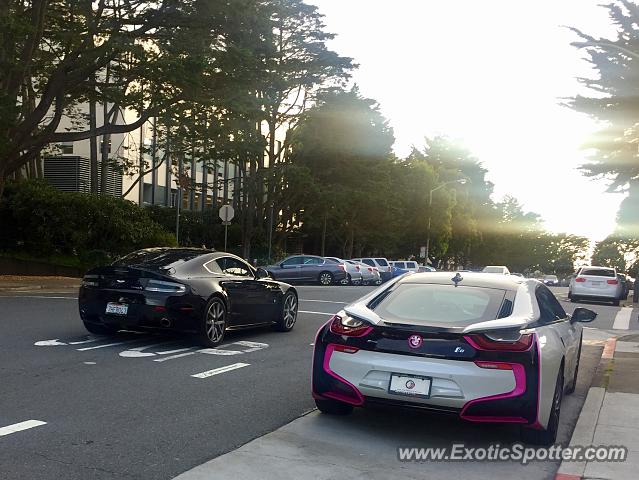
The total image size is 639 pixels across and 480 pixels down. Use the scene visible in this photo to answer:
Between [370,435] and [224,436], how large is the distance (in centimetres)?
121

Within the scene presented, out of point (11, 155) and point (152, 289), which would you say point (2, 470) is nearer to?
point (152, 289)

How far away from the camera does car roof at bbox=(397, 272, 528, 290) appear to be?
6.32 meters

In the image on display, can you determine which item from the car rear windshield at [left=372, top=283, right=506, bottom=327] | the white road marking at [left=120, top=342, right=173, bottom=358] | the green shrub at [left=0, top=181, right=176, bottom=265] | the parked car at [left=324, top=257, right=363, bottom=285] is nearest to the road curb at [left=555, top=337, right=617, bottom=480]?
the car rear windshield at [left=372, top=283, right=506, bottom=327]

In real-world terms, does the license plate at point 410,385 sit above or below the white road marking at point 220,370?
above

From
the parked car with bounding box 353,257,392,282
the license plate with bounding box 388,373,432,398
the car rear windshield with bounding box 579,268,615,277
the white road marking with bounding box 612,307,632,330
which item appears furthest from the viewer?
the parked car with bounding box 353,257,392,282

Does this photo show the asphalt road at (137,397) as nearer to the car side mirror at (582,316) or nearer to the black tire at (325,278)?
the car side mirror at (582,316)

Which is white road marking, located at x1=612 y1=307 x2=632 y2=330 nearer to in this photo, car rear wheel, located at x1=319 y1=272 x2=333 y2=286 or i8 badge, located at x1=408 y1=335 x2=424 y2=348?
i8 badge, located at x1=408 y1=335 x2=424 y2=348

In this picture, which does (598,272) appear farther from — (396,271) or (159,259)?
(159,259)

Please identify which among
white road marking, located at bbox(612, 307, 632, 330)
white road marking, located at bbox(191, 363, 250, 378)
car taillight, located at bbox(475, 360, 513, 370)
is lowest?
white road marking, located at bbox(612, 307, 632, 330)

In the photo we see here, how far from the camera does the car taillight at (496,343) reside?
5.28 m

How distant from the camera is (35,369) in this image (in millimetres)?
7840

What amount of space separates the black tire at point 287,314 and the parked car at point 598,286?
17777mm

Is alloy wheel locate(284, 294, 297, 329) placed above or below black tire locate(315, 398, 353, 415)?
above

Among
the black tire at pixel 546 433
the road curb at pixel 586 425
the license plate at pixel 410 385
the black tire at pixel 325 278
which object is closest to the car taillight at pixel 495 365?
the license plate at pixel 410 385
